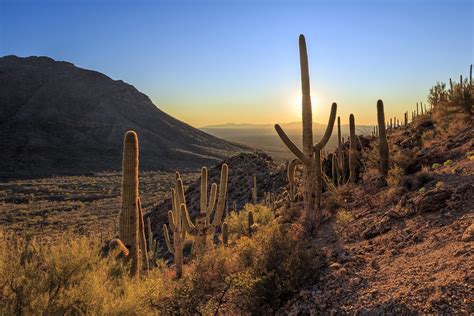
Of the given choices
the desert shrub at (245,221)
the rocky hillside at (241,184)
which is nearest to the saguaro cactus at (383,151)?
the desert shrub at (245,221)

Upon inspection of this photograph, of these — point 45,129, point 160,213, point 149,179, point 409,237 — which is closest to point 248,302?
point 409,237

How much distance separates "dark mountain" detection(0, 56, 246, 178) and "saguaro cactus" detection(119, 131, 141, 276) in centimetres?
6288

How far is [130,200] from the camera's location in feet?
29.1

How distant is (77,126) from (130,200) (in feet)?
288

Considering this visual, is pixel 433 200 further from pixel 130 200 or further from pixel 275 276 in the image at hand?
pixel 130 200

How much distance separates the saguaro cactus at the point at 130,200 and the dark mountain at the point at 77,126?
62881mm

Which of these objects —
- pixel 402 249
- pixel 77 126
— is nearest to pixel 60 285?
pixel 402 249

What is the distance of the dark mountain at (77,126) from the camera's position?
7469 cm

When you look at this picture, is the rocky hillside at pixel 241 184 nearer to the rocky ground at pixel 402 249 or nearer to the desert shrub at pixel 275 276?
the rocky ground at pixel 402 249

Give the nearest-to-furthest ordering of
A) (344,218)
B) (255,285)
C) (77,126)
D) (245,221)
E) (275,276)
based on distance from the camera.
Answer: (255,285) → (275,276) → (344,218) → (245,221) → (77,126)

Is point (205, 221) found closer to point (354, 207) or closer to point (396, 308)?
point (354, 207)

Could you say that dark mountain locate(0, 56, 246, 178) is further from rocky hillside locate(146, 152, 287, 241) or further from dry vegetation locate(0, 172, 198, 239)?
rocky hillside locate(146, 152, 287, 241)

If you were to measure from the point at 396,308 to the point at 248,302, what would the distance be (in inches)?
96.6

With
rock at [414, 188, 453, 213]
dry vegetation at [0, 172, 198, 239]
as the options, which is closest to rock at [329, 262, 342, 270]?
rock at [414, 188, 453, 213]
